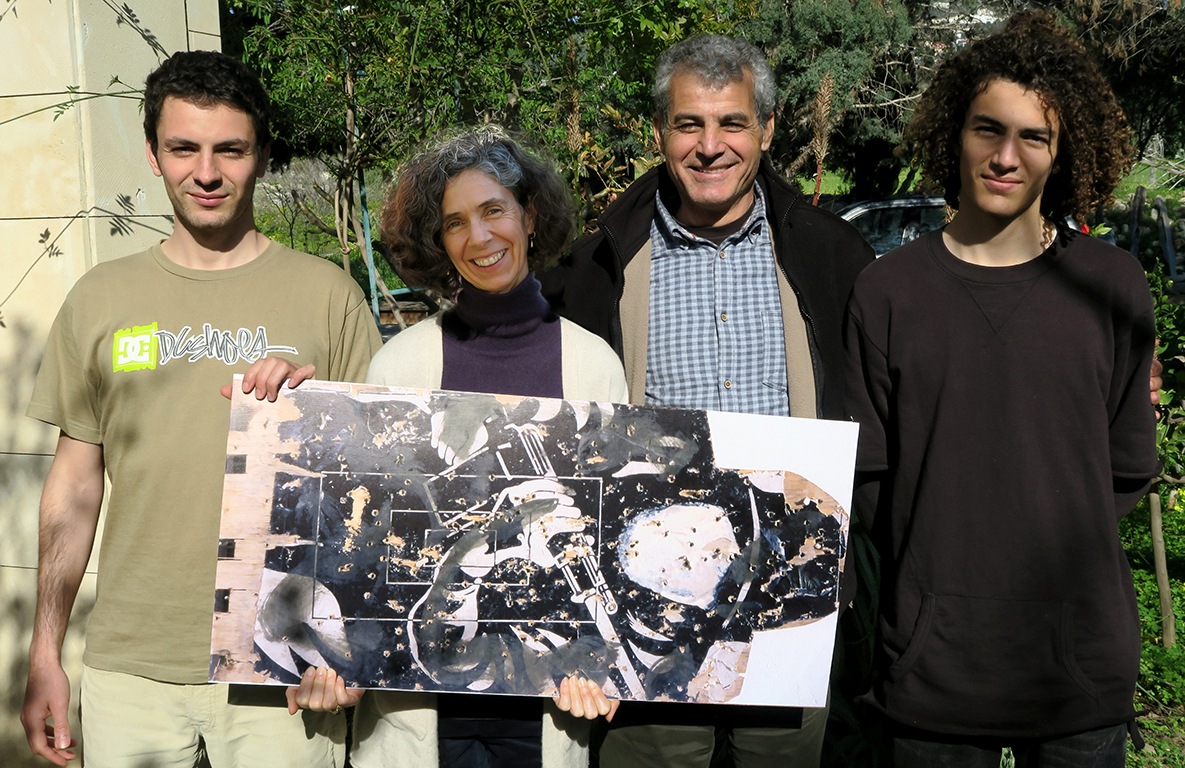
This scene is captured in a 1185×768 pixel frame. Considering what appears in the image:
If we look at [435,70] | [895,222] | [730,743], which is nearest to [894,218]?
[895,222]

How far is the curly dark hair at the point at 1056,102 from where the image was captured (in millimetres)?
2119

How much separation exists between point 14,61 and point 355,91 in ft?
4.75

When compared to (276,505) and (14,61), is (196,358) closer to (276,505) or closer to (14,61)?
(276,505)

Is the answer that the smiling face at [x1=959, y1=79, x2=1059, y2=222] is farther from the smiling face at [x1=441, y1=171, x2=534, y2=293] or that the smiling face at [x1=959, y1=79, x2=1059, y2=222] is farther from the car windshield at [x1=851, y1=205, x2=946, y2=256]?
the car windshield at [x1=851, y1=205, x2=946, y2=256]

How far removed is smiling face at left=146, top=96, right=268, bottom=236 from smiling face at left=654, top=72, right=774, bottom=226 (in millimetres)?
1110

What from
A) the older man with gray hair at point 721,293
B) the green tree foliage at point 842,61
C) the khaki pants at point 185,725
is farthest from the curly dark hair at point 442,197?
the green tree foliage at point 842,61

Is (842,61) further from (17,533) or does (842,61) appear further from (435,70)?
(17,533)

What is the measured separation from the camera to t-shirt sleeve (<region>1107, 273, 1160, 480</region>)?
6.86 feet

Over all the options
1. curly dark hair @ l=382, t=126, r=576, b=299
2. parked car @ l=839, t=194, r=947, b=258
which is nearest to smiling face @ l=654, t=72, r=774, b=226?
curly dark hair @ l=382, t=126, r=576, b=299

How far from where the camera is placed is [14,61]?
3.01 meters

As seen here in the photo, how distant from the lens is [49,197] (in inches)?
121

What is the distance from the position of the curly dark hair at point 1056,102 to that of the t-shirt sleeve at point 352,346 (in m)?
1.51

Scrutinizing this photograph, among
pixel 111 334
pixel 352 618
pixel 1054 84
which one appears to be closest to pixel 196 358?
pixel 111 334

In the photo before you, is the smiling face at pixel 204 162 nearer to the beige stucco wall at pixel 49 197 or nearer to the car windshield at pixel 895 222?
the beige stucco wall at pixel 49 197
